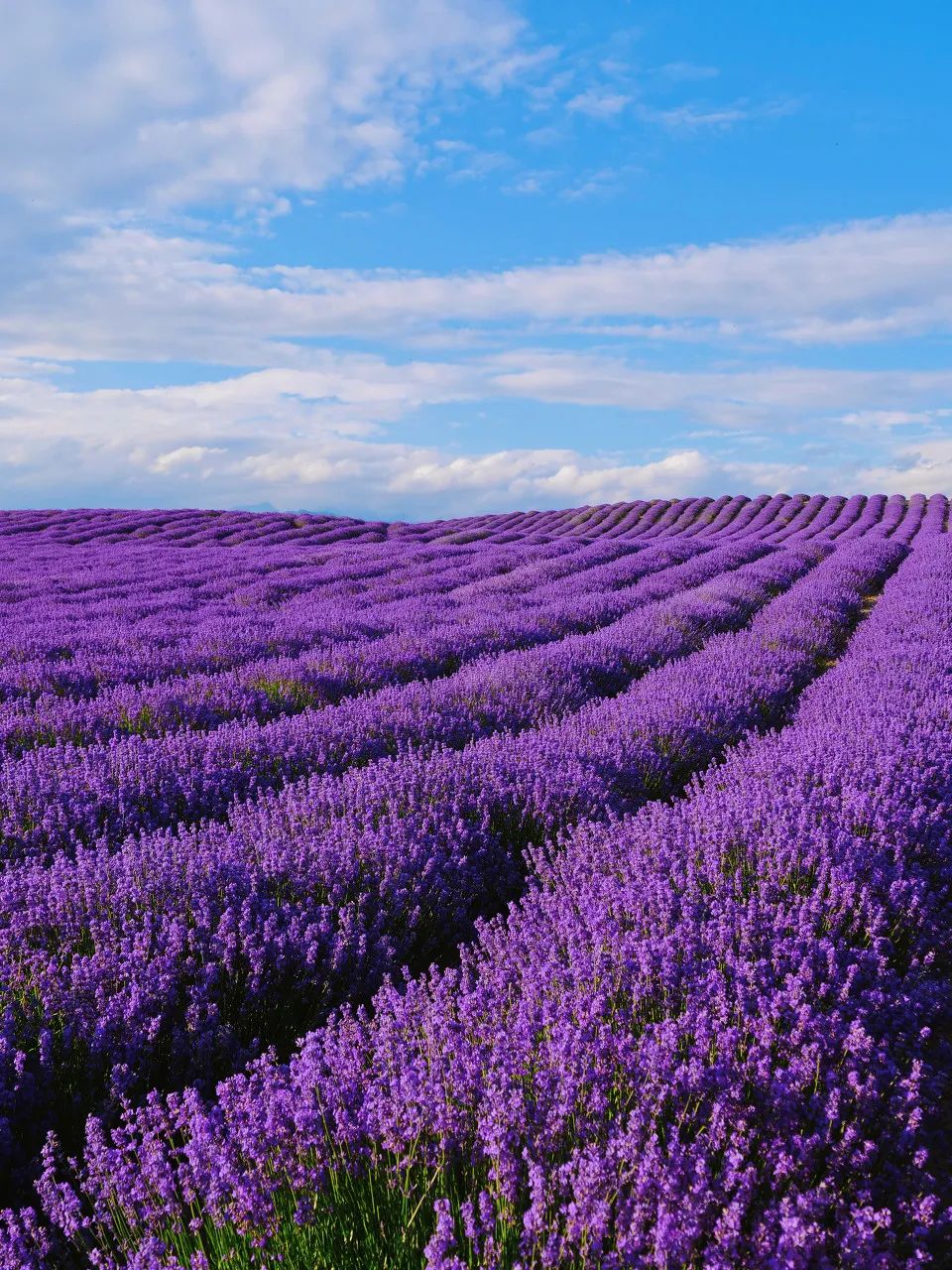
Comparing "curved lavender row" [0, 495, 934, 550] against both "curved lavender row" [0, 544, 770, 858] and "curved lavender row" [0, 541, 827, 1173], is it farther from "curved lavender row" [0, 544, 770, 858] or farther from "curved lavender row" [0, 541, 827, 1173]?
"curved lavender row" [0, 541, 827, 1173]

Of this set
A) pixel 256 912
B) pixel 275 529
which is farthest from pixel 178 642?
pixel 275 529

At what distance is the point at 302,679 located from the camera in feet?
23.1

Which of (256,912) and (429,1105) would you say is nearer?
(429,1105)

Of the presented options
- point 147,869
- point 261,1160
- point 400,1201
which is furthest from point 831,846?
point 147,869

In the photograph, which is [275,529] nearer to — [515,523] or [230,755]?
[515,523]

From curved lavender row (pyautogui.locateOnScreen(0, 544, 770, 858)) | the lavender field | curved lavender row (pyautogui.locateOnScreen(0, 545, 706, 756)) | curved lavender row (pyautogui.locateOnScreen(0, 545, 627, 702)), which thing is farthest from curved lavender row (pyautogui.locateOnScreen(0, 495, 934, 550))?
the lavender field

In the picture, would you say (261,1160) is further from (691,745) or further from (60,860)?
(691,745)

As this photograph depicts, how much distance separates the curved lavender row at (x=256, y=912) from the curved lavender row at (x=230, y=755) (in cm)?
55

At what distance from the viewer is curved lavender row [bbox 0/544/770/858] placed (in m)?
4.10

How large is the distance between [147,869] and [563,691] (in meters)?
3.99

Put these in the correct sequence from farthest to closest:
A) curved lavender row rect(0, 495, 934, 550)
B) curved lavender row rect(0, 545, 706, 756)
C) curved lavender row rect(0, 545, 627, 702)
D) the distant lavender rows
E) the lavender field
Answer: the distant lavender rows
curved lavender row rect(0, 495, 934, 550)
curved lavender row rect(0, 545, 627, 702)
curved lavender row rect(0, 545, 706, 756)
the lavender field

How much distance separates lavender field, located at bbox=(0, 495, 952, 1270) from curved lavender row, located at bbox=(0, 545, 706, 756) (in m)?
0.05

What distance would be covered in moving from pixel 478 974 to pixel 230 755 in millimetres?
2405

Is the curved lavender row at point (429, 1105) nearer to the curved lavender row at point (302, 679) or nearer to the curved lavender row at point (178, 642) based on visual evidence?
the curved lavender row at point (302, 679)
